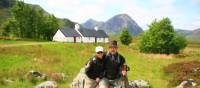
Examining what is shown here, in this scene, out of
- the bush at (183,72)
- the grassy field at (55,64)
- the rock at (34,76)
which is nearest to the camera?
the rock at (34,76)

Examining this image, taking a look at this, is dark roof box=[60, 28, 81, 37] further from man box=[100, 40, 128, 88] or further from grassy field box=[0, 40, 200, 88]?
man box=[100, 40, 128, 88]

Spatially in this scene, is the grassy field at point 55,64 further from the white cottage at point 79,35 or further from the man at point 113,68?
the white cottage at point 79,35

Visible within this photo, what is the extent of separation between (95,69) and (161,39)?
7564 cm

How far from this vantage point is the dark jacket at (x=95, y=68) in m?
12.9

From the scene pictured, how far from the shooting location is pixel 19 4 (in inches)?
3812

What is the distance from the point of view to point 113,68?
13.1 meters

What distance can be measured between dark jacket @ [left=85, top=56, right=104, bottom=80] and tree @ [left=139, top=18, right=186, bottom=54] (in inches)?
2885

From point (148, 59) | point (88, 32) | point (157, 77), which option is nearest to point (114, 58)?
point (157, 77)

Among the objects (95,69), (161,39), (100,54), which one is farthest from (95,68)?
(161,39)

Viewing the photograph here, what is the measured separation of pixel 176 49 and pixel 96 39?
48968mm

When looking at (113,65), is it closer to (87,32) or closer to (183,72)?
(183,72)

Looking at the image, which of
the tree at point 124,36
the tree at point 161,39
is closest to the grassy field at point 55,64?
the tree at point 161,39

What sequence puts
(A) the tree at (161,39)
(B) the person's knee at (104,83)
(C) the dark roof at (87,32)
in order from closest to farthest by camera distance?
(B) the person's knee at (104,83) < (A) the tree at (161,39) < (C) the dark roof at (87,32)

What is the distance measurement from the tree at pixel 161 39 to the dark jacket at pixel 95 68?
73286 millimetres
